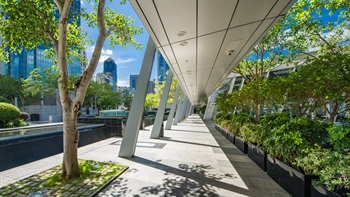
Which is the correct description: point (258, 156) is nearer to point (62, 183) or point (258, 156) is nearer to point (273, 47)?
point (62, 183)

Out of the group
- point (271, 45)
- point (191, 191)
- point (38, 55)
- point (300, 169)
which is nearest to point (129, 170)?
point (191, 191)

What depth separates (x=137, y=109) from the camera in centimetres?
635

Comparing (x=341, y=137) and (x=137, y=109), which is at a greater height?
(x=137, y=109)

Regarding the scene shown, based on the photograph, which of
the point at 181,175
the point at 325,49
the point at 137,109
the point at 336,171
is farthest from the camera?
the point at 325,49

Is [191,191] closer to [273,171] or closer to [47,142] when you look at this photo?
[273,171]

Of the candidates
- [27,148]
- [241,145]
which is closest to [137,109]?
[27,148]

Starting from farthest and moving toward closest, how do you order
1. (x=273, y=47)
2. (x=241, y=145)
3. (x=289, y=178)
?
(x=273, y=47)
(x=241, y=145)
(x=289, y=178)

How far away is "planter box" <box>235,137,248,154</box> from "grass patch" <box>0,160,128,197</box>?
15.9ft

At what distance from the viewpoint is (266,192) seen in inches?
149

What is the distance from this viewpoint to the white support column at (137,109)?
6.25 meters

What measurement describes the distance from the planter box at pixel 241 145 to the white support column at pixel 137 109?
439cm

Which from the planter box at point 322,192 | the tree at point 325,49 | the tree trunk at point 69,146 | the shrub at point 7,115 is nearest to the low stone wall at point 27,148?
the tree trunk at point 69,146

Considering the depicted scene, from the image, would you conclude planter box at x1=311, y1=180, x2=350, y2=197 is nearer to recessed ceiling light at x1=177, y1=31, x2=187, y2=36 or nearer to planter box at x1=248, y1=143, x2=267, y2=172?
planter box at x1=248, y1=143, x2=267, y2=172

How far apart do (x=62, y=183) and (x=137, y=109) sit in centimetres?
310
